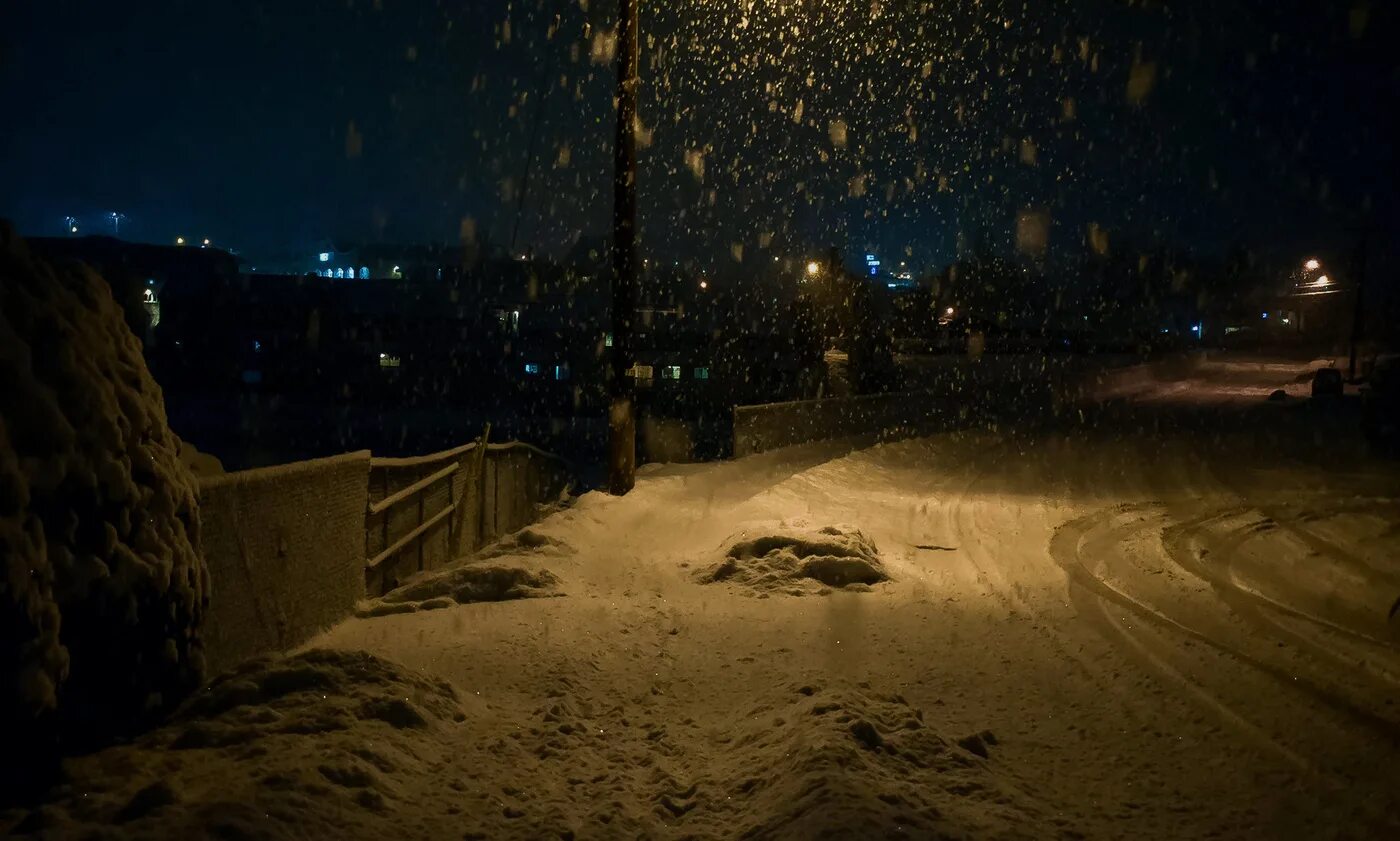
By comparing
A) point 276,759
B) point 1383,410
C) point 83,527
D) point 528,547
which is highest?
point 83,527

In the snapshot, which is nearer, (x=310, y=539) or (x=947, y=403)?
(x=310, y=539)

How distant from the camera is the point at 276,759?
5.52m

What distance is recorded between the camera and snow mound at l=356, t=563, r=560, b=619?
10312mm

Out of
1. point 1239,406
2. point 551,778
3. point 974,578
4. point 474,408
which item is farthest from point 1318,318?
point 551,778

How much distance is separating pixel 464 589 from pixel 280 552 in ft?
8.05

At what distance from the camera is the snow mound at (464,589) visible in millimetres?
10312

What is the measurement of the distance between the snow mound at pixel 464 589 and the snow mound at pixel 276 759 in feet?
10.7

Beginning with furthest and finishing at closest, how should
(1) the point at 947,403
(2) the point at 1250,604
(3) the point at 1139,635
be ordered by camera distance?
Result: 1. (1) the point at 947,403
2. (2) the point at 1250,604
3. (3) the point at 1139,635

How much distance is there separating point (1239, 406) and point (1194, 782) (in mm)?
46960

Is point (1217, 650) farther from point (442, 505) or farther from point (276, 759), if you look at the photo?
point (442, 505)

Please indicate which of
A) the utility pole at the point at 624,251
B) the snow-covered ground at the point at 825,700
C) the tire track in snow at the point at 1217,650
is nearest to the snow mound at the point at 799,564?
the snow-covered ground at the point at 825,700

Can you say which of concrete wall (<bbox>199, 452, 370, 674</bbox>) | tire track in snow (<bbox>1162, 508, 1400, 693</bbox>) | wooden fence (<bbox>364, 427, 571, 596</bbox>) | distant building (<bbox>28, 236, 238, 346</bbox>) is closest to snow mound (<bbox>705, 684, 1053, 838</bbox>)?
concrete wall (<bbox>199, 452, 370, 674</bbox>)

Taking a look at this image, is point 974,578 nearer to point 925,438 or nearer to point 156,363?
point 925,438

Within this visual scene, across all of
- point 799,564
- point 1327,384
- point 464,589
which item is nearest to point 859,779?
point 464,589
